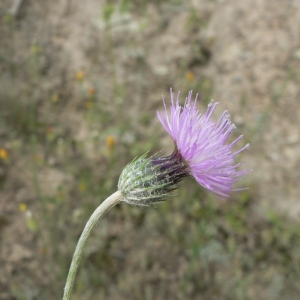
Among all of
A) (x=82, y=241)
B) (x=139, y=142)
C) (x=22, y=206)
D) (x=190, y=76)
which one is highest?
(x=190, y=76)

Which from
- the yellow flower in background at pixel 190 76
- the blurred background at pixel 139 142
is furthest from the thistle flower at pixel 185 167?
the yellow flower in background at pixel 190 76

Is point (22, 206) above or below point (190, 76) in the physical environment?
below

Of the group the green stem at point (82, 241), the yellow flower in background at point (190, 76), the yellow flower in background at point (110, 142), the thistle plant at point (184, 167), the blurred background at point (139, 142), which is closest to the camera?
the green stem at point (82, 241)

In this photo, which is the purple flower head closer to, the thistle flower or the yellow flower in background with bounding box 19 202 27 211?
the thistle flower

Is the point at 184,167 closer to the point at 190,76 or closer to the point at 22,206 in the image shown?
the point at 22,206

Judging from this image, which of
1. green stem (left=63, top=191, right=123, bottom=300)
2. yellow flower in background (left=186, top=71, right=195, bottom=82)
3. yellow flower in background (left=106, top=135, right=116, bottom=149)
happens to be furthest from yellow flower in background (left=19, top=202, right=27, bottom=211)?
yellow flower in background (left=186, top=71, right=195, bottom=82)

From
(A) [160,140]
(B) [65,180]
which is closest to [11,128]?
(B) [65,180]

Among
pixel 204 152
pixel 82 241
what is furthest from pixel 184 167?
pixel 82 241

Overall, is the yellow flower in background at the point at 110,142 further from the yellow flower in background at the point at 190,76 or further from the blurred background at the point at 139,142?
the yellow flower in background at the point at 190,76
